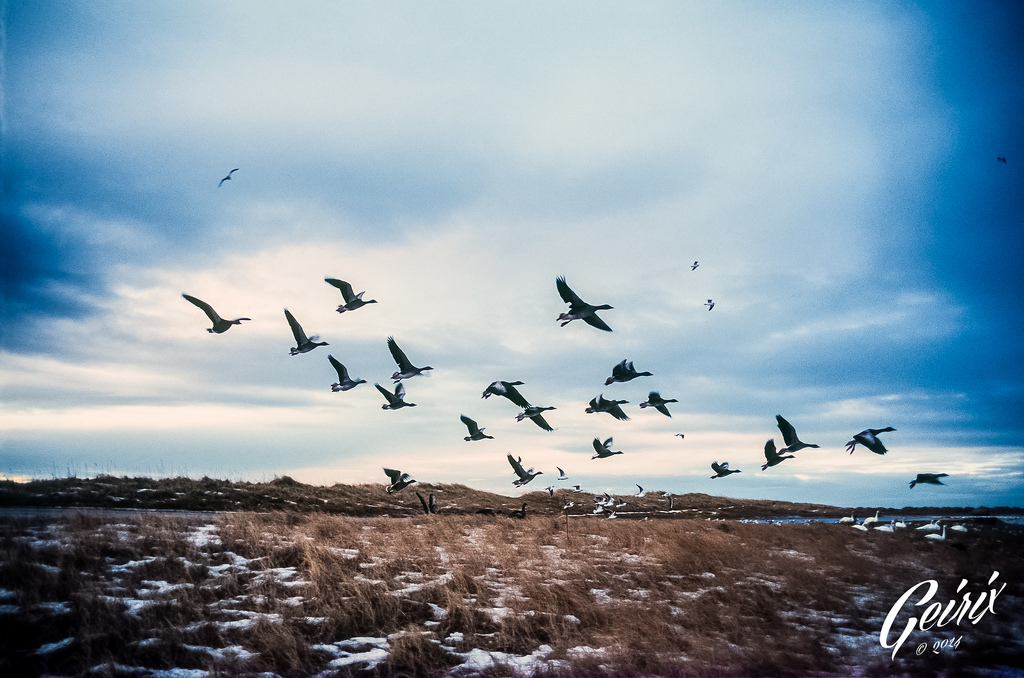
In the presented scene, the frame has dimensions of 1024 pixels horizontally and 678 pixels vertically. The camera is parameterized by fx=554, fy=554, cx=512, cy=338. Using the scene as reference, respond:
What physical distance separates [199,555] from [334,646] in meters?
5.73

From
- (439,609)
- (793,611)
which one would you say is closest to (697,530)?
(793,611)

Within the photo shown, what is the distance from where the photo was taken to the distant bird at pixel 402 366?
39.4 feet

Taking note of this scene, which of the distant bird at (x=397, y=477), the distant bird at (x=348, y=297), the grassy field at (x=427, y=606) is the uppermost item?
the distant bird at (x=348, y=297)

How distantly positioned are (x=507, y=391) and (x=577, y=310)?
2.55m

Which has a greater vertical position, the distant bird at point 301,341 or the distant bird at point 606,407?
the distant bird at point 301,341

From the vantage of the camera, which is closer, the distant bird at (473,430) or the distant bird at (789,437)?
the distant bird at (789,437)

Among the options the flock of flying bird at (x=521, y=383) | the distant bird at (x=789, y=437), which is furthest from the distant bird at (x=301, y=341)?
the distant bird at (x=789, y=437)

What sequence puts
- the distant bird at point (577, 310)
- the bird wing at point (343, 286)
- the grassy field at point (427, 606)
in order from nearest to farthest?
the grassy field at point (427, 606) < the distant bird at point (577, 310) < the bird wing at point (343, 286)

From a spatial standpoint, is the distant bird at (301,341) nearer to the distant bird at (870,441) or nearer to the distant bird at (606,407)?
the distant bird at (606,407)

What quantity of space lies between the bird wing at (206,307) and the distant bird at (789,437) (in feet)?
37.0

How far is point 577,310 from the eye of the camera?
1053 centimetres

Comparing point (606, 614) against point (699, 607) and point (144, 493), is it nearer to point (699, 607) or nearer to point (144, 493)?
point (699, 607)

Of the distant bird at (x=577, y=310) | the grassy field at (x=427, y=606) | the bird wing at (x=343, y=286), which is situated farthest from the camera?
the bird wing at (x=343, y=286)

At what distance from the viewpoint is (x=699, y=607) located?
11.8 meters
